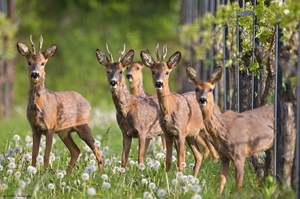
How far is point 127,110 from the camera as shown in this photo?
39.8 ft

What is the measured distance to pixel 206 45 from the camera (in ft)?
58.1

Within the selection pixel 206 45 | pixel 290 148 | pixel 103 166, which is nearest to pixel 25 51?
pixel 103 166

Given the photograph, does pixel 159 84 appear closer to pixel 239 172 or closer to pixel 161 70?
pixel 161 70

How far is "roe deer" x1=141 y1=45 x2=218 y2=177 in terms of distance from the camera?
37.6ft

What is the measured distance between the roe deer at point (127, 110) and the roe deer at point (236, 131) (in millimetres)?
1896

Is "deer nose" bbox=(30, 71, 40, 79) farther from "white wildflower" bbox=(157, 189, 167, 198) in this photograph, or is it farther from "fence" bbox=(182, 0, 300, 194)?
"white wildflower" bbox=(157, 189, 167, 198)

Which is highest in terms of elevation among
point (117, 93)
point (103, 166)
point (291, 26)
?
point (291, 26)

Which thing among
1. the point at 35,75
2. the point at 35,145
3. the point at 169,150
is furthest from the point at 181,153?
the point at 35,75

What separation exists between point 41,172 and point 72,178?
0.62 meters

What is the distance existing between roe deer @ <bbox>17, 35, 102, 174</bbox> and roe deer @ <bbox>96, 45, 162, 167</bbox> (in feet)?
1.69

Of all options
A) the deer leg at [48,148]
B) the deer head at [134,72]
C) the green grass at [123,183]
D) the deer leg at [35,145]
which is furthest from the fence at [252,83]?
the deer leg at [35,145]

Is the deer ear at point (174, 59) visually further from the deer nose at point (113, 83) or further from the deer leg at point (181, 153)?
the deer leg at point (181, 153)

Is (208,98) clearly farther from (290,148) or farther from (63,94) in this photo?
(63,94)

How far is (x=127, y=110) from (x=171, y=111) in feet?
2.26
